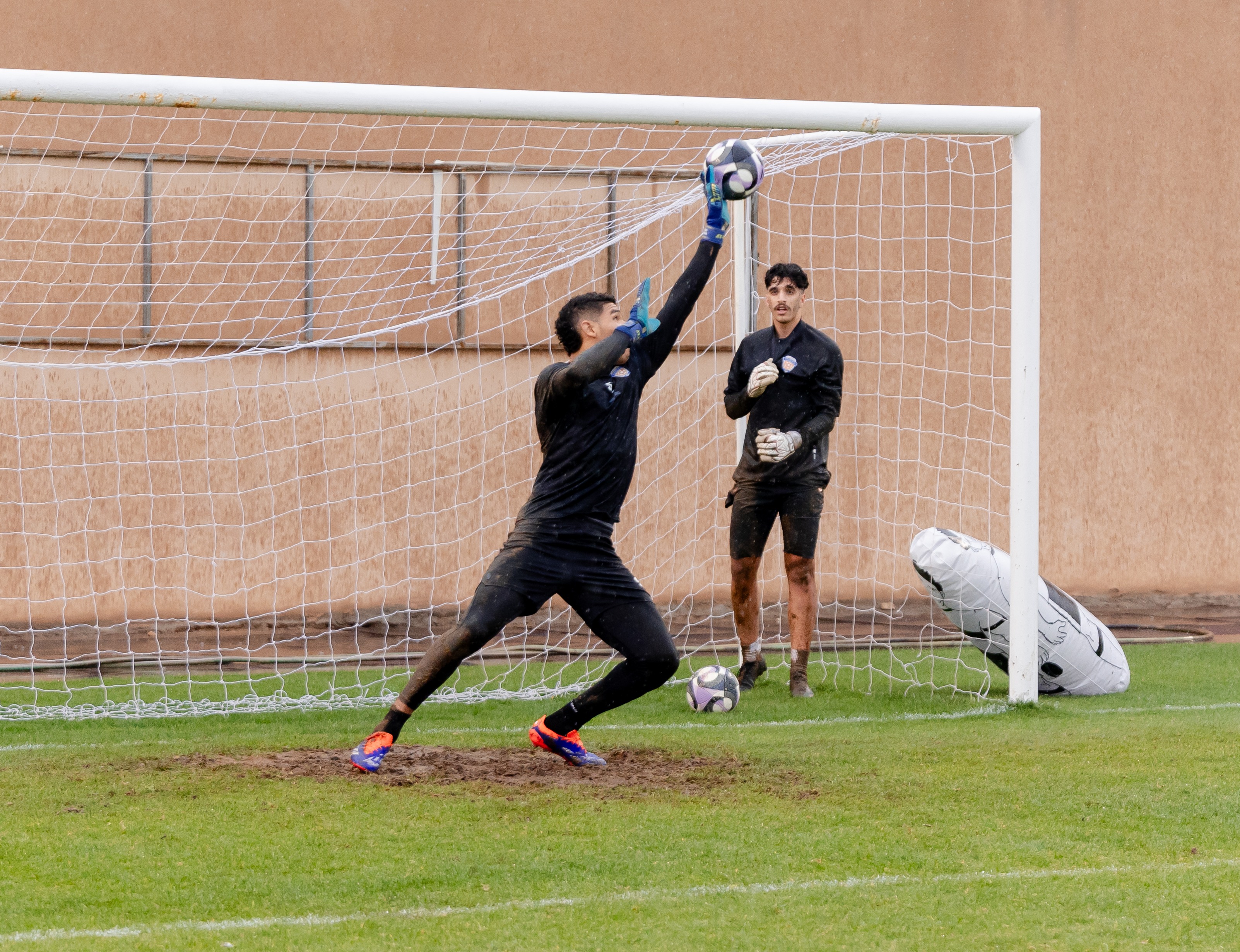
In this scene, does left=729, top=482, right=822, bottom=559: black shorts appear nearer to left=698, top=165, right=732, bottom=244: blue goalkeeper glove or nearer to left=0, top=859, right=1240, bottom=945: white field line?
left=698, top=165, right=732, bottom=244: blue goalkeeper glove

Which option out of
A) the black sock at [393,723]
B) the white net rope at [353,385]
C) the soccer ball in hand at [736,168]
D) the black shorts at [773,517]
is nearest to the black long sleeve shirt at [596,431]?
the soccer ball in hand at [736,168]

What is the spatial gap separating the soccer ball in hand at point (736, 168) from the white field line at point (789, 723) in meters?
2.56

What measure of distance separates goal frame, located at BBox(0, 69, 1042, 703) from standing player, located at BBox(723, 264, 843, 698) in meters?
0.94

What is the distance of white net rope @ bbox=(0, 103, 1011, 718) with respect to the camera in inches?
414

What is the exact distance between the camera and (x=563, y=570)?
5.50 m

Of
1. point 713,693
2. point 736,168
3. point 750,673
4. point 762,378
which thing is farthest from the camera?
point 750,673

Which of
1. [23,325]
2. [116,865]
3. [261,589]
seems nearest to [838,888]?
[116,865]

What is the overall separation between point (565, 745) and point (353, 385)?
6010 mm

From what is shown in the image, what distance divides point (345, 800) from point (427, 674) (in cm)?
57

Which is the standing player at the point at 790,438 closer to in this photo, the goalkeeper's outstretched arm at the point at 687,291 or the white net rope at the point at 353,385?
the goalkeeper's outstretched arm at the point at 687,291

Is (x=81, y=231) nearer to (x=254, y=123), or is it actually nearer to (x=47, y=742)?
(x=254, y=123)

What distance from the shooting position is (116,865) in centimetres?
430

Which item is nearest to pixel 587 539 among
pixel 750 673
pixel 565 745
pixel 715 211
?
pixel 565 745

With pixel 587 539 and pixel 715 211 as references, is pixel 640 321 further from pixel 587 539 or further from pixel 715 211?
pixel 587 539
